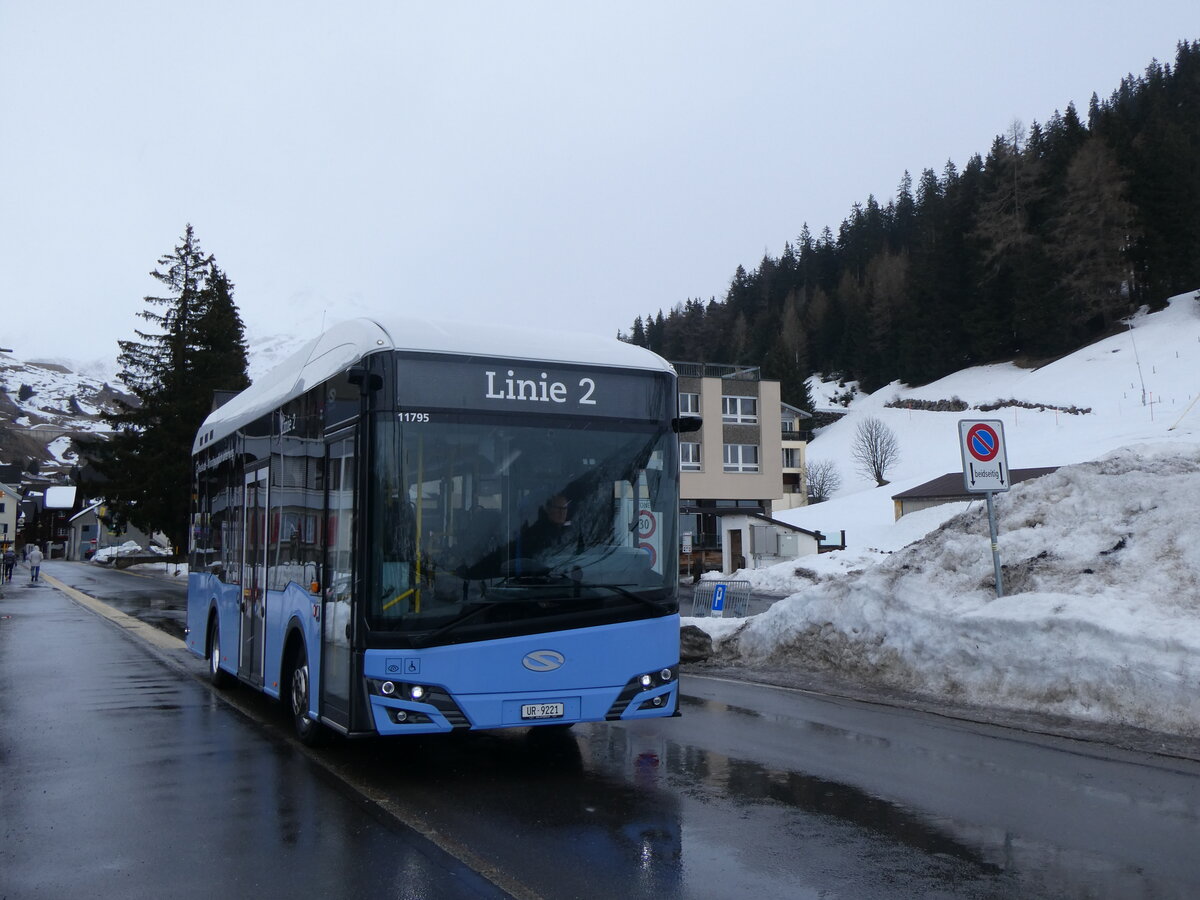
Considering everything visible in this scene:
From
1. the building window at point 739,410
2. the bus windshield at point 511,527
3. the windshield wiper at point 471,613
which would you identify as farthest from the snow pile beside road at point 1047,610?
the building window at point 739,410

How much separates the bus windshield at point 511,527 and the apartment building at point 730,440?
204ft

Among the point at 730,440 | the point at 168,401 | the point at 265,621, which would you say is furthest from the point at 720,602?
the point at 730,440

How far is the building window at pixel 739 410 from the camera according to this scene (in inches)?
2997

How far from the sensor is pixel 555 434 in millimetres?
7785

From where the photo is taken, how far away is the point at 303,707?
880cm

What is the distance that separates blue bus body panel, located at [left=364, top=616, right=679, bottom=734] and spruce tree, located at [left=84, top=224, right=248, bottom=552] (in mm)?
54555

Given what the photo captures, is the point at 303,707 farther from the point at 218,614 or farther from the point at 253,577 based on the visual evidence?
the point at 218,614

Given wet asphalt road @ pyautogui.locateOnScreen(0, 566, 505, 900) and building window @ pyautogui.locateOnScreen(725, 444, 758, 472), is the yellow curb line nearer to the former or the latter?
wet asphalt road @ pyautogui.locateOnScreen(0, 566, 505, 900)

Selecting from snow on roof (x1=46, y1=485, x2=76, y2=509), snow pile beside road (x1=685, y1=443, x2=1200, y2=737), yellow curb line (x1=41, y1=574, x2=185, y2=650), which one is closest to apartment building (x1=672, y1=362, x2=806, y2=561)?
yellow curb line (x1=41, y1=574, x2=185, y2=650)

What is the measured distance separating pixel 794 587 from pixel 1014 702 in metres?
23.6

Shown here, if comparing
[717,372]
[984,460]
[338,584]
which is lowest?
[338,584]

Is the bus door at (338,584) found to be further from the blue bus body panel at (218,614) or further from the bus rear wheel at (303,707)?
the blue bus body panel at (218,614)

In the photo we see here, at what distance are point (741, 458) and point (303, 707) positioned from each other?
68.0 m

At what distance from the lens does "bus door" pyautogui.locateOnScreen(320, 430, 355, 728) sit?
745 centimetres
